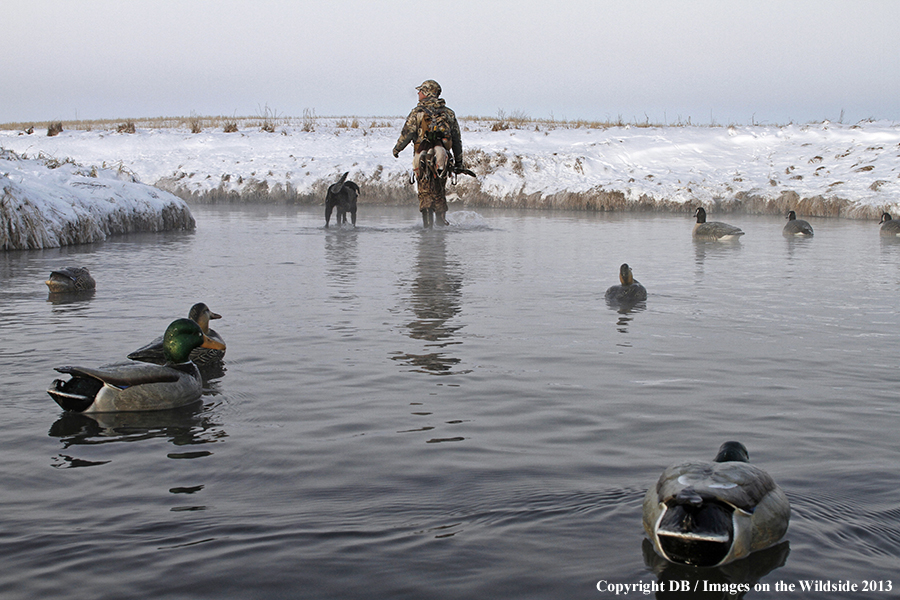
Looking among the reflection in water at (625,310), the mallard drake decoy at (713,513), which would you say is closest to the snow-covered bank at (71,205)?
the reflection in water at (625,310)

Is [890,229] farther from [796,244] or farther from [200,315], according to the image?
[200,315]

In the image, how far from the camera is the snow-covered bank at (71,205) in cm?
1411

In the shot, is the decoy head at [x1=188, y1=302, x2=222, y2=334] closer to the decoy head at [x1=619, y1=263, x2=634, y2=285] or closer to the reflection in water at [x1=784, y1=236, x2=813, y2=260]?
the decoy head at [x1=619, y1=263, x2=634, y2=285]

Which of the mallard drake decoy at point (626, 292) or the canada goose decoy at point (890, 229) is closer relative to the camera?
the mallard drake decoy at point (626, 292)

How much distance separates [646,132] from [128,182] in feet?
74.1

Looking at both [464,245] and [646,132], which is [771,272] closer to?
[464,245]

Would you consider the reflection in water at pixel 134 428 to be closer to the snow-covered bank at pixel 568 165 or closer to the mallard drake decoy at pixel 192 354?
the mallard drake decoy at pixel 192 354

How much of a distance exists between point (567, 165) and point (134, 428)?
2658cm

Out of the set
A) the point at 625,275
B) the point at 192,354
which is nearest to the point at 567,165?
the point at 625,275

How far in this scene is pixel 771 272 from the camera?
1202 cm

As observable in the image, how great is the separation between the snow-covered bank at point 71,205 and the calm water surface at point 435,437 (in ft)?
14.6

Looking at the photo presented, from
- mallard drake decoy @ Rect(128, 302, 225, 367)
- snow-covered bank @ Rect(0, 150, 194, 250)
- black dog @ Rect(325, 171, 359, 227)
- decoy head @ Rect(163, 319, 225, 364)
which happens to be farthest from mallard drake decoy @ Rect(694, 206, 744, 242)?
decoy head @ Rect(163, 319, 225, 364)

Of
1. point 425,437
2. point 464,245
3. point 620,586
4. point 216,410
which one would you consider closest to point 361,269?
point 464,245

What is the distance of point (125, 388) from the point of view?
5059mm
